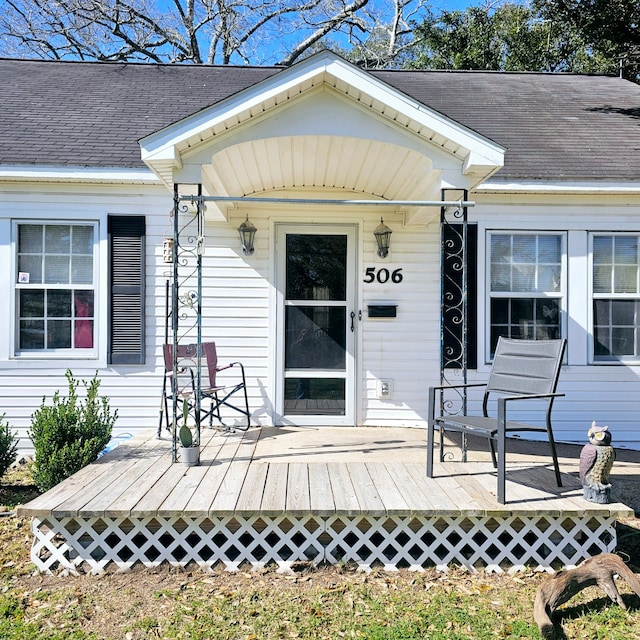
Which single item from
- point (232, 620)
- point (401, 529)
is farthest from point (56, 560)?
point (401, 529)

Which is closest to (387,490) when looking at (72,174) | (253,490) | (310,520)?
(310,520)

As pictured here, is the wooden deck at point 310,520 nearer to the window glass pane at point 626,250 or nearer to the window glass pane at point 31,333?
the window glass pane at point 31,333

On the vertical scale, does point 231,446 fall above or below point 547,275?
below

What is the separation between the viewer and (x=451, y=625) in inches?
102

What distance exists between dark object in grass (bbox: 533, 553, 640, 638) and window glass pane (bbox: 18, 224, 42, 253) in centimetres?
514

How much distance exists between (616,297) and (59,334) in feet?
18.4

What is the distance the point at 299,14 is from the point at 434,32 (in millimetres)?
3832

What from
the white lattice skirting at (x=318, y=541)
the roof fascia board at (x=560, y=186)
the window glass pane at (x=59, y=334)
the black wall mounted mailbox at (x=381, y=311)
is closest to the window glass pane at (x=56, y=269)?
the window glass pane at (x=59, y=334)

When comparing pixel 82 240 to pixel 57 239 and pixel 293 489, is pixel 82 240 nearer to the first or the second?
pixel 57 239

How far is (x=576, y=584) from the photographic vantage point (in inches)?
106

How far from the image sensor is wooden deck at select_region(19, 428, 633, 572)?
10.0ft

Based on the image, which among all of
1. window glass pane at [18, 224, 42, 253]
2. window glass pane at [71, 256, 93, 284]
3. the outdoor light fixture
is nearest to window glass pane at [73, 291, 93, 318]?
window glass pane at [71, 256, 93, 284]

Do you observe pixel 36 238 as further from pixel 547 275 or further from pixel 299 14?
pixel 299 14

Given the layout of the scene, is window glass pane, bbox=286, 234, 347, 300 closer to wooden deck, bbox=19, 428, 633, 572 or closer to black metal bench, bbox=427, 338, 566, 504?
black metal bench, bbox=427, 338, 566, 504
